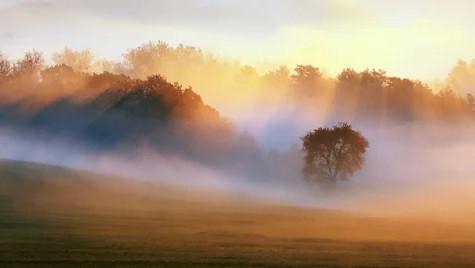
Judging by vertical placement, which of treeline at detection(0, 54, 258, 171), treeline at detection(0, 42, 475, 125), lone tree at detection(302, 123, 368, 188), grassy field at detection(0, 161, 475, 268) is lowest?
grassy field at detection(0, 161, 475, 268)

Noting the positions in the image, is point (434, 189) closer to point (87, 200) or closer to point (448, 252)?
point (87, 200)

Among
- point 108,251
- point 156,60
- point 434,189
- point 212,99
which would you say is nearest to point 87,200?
point 108,251

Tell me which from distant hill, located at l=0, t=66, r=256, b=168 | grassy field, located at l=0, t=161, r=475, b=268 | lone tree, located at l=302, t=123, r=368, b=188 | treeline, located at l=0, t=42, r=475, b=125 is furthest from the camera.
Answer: treeline, located at l=0, t=42, r=475, b=125

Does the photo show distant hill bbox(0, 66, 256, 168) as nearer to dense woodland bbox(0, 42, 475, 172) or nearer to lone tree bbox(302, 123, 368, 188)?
dense woodland bbox(0, 42, 475, 172)

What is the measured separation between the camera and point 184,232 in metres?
55.8

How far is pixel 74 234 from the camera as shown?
163 ft

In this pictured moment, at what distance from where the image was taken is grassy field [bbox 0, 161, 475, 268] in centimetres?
3919

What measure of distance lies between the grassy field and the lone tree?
37.7ft

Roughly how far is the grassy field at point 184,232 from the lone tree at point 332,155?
11.5 metres

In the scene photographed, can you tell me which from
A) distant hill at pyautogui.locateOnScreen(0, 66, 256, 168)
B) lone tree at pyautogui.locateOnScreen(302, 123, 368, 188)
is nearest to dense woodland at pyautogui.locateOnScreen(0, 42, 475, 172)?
distant hill at pyautogui.locateOnScreen(0, 66, 256, 168)

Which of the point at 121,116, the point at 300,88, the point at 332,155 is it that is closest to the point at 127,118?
the point at 121,116

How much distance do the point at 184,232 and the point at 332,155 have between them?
5232 centimetres

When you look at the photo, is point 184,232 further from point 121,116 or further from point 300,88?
point 300,88

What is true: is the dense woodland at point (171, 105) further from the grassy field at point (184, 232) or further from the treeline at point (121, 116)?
the grassy field at point (184, 232)
